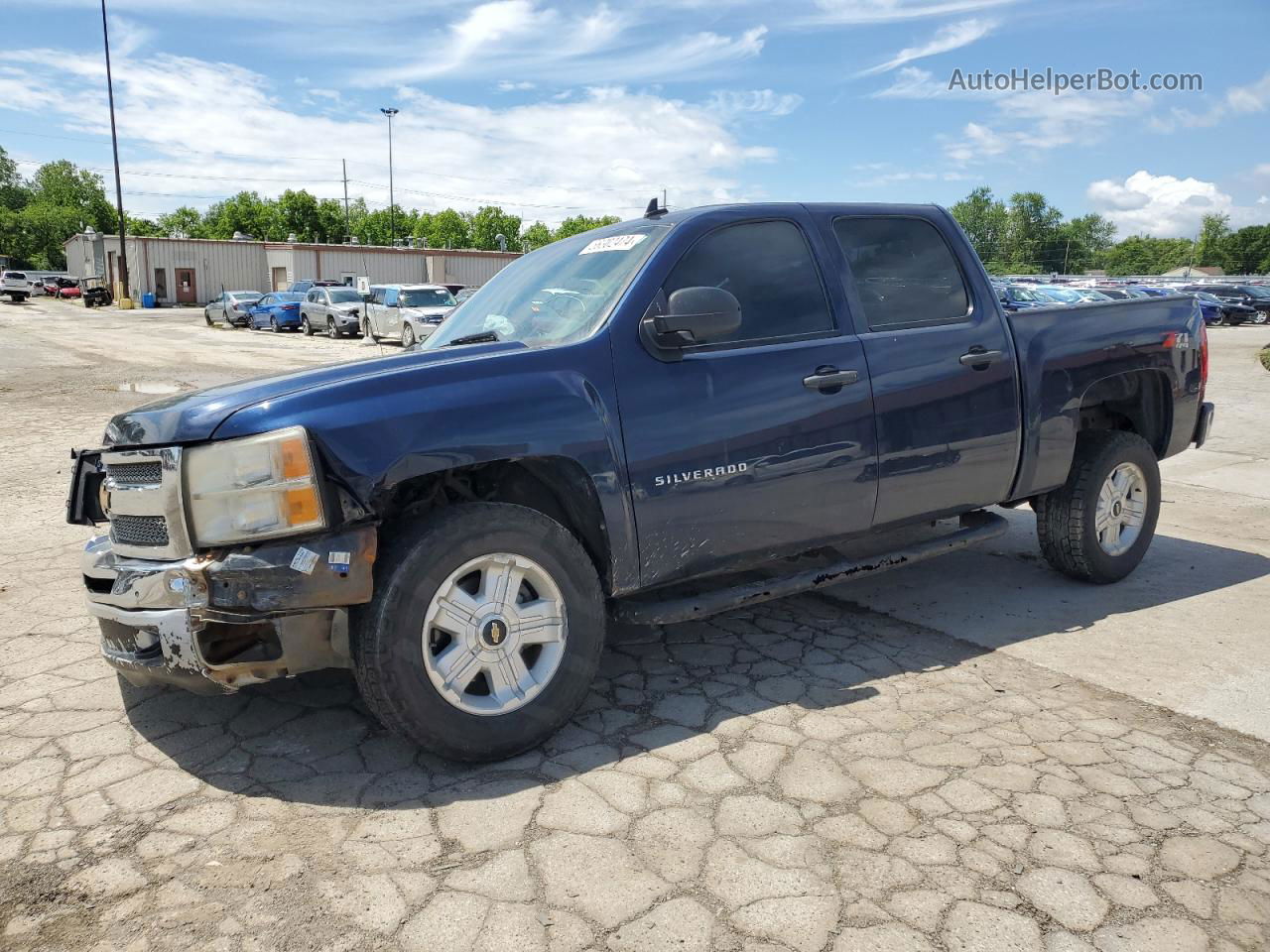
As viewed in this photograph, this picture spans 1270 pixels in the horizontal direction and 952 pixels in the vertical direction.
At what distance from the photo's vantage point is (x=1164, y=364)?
5176 millimetres

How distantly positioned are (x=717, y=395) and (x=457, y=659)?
1.33 m

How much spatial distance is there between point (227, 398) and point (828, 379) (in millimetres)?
2208

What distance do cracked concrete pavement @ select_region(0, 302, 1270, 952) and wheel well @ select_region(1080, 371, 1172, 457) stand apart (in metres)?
1.55

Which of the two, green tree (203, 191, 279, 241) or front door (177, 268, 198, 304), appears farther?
green tree (203, 191, 279, 241)

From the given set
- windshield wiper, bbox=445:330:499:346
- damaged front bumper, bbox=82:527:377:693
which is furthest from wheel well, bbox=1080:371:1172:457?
damaged front bumper, bbox=82:527:377:693

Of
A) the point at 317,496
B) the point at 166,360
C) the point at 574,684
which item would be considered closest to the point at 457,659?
the point at 574,684

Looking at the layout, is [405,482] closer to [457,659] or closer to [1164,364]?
[457,659]

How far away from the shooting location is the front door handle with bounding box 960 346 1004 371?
4.29 metres

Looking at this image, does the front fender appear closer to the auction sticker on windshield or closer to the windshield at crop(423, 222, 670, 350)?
the windshield at crop(423, 222, 670, 350)

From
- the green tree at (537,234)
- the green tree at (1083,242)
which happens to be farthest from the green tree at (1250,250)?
the green tree at (537,234)

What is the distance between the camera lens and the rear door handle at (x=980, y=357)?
14.1 ft

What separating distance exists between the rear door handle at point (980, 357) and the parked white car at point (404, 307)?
68.4ft

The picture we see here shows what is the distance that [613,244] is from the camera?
156 inches

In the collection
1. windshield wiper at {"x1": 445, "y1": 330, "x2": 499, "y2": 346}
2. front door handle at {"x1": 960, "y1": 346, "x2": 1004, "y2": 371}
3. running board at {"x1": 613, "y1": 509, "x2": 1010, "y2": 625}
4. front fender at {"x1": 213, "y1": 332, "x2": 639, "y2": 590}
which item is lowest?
running board at {"x1": 613, "y1": 509, "x2": 1010, "y2": 625}
